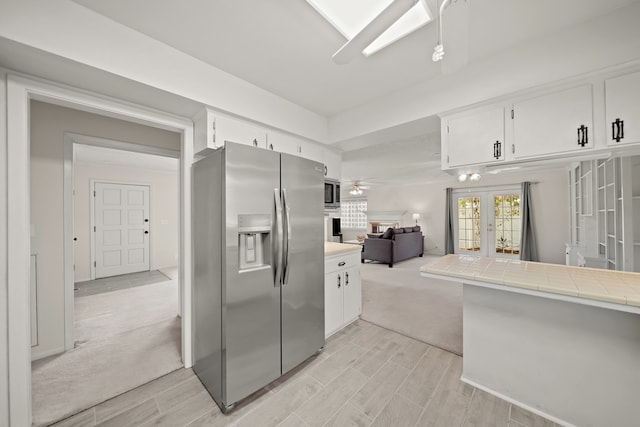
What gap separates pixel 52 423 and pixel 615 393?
352cm

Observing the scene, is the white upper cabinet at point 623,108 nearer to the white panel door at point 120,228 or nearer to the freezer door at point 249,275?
the freezer door at point 249,275

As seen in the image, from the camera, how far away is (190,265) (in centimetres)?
215

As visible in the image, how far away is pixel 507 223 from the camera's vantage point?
21.1 feet

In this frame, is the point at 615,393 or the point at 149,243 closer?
the point at 615,393

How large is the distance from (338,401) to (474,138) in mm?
2311

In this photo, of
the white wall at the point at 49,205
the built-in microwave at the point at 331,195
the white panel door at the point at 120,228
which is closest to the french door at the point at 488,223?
the built-in microwave at the point at 331,195

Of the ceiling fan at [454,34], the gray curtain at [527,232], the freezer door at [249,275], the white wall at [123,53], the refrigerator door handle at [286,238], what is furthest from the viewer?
the gray curtain at [527,232]

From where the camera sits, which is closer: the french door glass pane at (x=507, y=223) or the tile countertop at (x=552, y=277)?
the tile countertop at (x=552, y=277)

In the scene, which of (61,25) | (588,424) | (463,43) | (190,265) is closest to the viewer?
(463,43)

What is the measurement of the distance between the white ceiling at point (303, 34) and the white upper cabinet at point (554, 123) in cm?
45

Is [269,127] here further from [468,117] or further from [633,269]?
[633,269]

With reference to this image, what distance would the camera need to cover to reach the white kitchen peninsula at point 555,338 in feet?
4.48

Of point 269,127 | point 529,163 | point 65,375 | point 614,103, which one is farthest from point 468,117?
point 65,375

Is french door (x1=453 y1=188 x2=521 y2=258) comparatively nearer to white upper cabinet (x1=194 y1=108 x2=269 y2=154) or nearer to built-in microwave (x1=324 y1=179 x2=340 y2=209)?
built-in microwave (x1=324 y1=179 x2=340 y2=209)
